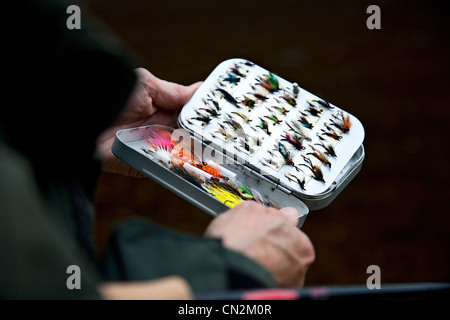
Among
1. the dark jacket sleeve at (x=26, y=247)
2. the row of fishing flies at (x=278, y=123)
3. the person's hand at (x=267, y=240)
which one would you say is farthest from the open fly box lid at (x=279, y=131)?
the dark jacket sleeve at (x=26, y=247)

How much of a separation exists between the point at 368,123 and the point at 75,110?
63.1 inches

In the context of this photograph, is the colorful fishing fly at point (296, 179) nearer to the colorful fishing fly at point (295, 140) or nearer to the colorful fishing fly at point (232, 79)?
the colorful fishing fly at point (295, 140)

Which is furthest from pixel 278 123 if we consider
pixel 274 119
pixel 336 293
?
pixel 336 293

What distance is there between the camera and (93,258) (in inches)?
24.3

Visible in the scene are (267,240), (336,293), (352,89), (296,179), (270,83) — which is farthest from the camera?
(352,89)

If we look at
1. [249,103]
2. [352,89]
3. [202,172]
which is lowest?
[352,89]

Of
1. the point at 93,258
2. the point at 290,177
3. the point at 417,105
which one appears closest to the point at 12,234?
the point at 93,258

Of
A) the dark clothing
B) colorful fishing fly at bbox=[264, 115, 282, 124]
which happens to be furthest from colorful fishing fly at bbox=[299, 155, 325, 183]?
the dark clothing

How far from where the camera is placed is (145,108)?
3.46 feet

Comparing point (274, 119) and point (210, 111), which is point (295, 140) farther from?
point (210, 111)

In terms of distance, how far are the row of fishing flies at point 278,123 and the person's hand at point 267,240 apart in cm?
26

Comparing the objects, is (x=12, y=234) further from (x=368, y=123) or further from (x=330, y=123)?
(x=368, y=123)

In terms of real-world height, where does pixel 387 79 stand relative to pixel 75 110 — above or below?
below

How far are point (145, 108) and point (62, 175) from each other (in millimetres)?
569
